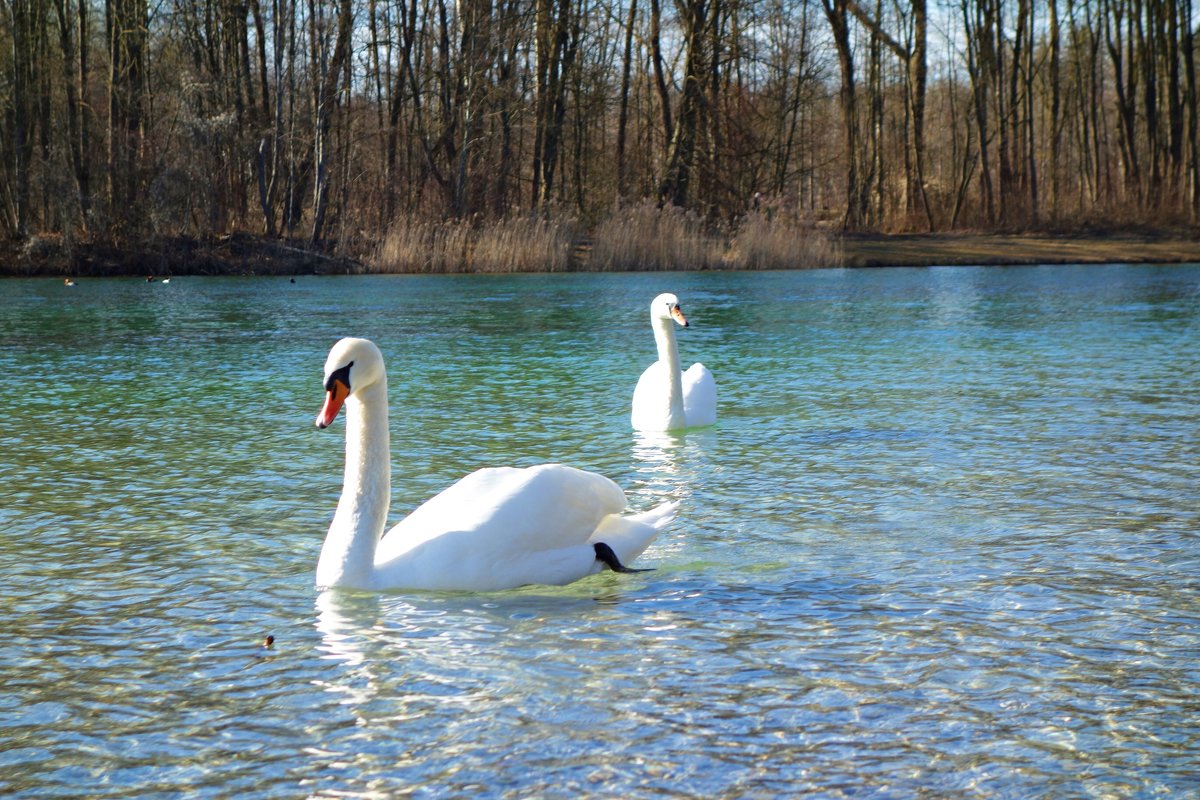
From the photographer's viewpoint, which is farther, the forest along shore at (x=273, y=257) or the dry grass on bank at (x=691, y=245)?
the forest along shore at (x=273, y=257)

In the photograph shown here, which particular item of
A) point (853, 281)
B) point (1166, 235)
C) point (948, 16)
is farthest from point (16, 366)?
point (948, 16)

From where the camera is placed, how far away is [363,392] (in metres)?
4.87

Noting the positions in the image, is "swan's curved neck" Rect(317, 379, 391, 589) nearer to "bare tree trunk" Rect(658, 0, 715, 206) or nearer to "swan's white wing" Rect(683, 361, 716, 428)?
"swan's white wing" Rect(683, 361, 716, 428)

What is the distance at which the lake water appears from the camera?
127 inches

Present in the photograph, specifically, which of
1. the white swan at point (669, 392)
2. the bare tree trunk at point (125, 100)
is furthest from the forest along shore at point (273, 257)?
the white swan at point (669, 392)

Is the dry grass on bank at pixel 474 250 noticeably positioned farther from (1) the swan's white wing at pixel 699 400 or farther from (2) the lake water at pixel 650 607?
(1) the swan's white wing at pixel 699 400

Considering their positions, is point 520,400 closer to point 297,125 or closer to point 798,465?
point 798,465

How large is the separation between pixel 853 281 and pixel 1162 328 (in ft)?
33.2

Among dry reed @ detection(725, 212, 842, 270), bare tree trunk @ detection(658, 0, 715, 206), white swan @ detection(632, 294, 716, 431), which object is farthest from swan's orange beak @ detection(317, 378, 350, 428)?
bare tree trunk @ detection(658, 0, 715, 206)

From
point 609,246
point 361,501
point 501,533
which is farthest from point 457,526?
point 609,246

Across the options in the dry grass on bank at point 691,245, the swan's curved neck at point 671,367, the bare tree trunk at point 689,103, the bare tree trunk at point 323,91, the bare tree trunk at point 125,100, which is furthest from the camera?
the bare tree trunk at point 689,103

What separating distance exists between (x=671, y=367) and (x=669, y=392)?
0.63ft

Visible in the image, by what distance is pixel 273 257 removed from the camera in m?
28.1

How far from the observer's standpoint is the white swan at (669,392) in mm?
8305
